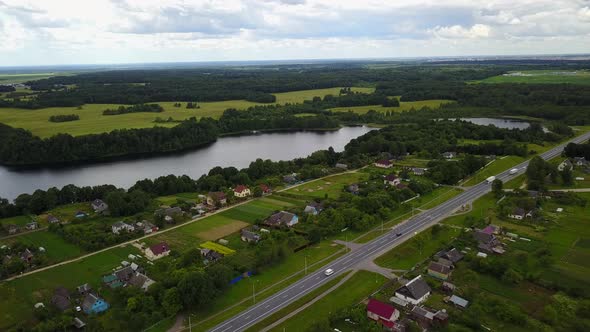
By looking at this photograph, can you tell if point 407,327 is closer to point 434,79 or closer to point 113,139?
point 113,139

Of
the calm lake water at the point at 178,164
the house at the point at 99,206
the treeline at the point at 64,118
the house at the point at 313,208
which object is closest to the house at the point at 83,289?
the house at the point at 99,206

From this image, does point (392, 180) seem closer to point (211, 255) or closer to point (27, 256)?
point (211, 255)

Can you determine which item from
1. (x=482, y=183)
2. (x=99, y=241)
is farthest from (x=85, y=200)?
(x=482, y=183)

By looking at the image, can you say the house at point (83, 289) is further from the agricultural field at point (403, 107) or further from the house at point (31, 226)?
the agricultural field at point (403, 107)

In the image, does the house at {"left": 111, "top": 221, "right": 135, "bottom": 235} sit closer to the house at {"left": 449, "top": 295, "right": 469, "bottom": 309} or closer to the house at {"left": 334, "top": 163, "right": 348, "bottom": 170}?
the house at {"left": 449, "top": 295, "right": 469, "bottom": 309}

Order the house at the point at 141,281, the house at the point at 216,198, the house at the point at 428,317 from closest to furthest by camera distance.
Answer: the house at the point at 428,317 → the house at the point at 141,281 → the house at the point at 216,198

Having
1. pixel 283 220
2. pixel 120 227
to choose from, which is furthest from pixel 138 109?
pixel 283 220
